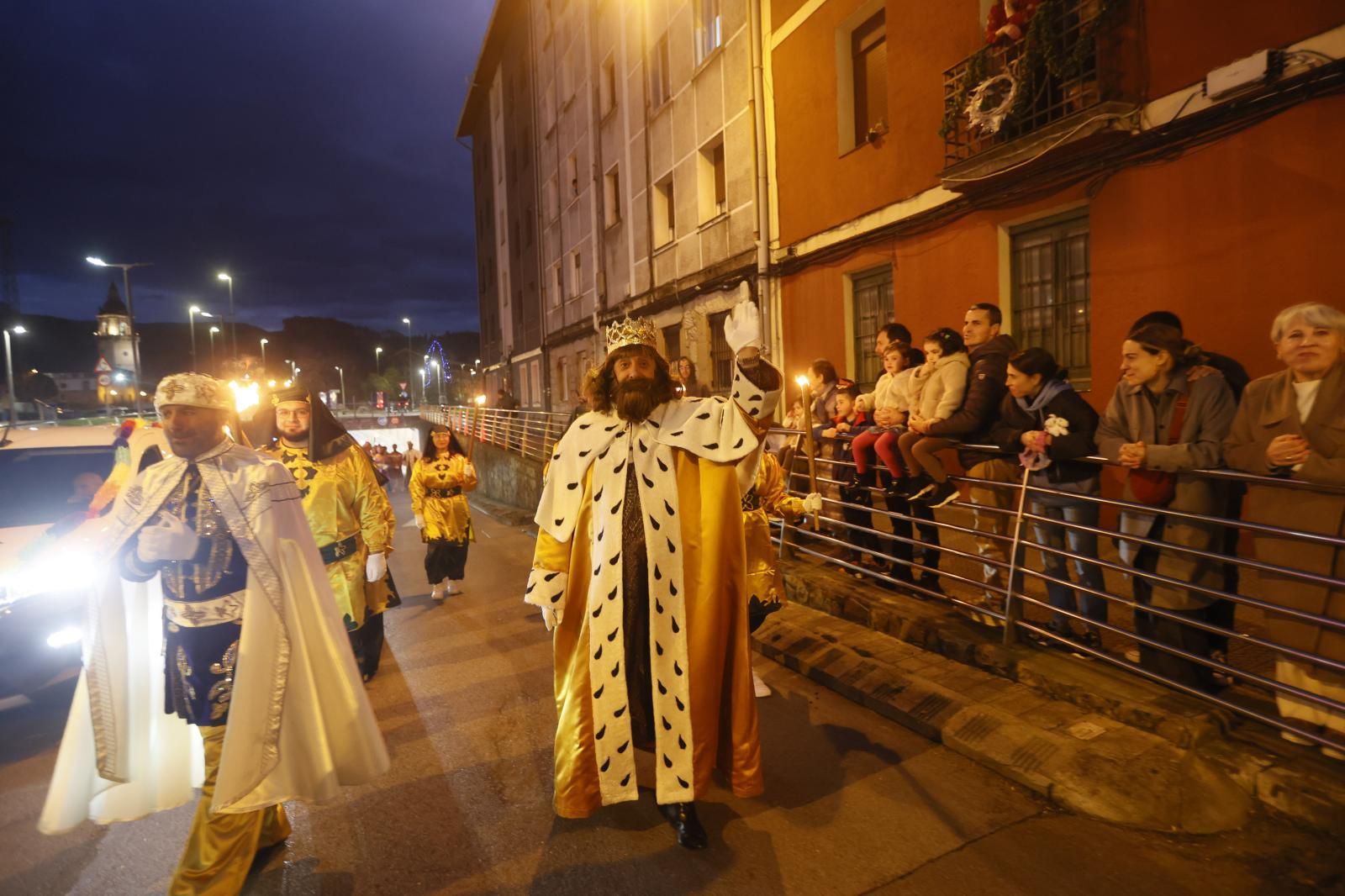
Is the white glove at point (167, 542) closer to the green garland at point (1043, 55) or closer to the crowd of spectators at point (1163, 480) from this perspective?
the crowd of spectators at point (1163, 480)

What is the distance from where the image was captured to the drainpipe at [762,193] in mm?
12633

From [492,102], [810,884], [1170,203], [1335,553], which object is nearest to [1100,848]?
[810,884]

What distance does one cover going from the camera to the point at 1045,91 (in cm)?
766

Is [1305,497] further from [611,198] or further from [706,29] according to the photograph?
[611,198]

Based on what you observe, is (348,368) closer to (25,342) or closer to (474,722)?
(25,342)

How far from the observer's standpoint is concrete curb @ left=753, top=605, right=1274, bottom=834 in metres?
3.13

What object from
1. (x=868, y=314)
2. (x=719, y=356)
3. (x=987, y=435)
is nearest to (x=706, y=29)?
(x=719, y=356)

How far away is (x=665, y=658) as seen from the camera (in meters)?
3.20

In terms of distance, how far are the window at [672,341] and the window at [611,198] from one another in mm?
4520

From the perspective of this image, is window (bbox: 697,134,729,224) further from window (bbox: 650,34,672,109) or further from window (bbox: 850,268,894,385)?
window (bbox: 850,268,894,385)

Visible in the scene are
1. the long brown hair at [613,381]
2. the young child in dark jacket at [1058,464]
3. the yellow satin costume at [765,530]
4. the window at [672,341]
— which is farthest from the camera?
the window at [672,341]

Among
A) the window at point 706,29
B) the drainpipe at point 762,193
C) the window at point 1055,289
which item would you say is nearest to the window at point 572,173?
the window at point 706,29

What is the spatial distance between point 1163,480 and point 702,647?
2.60 m

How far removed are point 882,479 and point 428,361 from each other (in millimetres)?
78561
